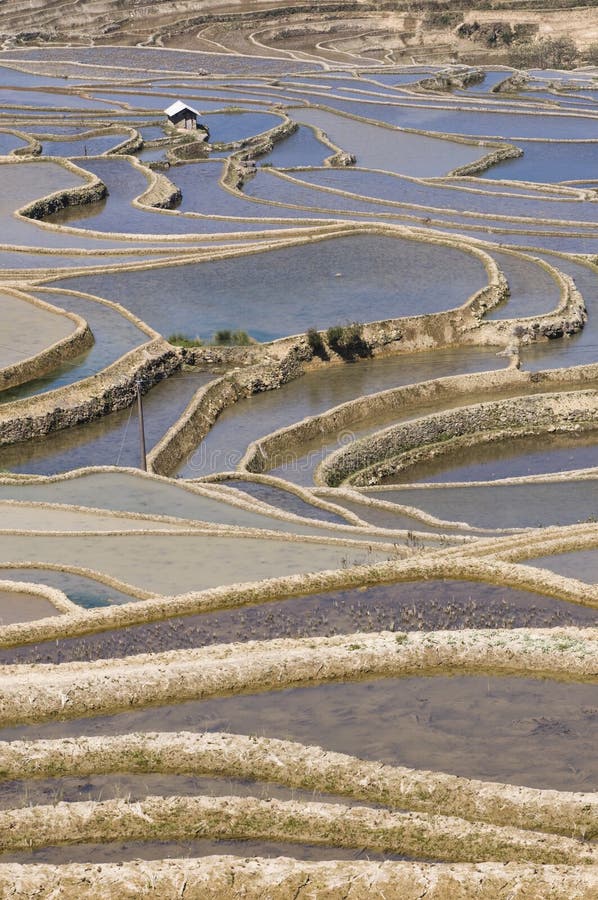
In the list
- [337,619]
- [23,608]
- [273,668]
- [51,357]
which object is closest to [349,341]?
[51,357]

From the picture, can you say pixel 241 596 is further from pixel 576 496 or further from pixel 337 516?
pixel 576 496

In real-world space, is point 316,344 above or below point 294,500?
above

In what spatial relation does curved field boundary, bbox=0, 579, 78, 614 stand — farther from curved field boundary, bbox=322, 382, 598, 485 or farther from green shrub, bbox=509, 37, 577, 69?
green shrub, bbox=509, 37, 577, 69

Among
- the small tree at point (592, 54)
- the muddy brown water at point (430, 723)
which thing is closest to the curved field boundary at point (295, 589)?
the muddy brown water at point (430, 723)

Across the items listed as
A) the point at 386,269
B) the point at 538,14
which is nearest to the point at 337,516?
the point at 386,269

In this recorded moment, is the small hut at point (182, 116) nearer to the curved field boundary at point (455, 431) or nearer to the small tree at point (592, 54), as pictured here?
the curved field boundary at point (455, 431)

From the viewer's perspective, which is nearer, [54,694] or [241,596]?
[54,694]

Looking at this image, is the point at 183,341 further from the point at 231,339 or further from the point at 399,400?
the point at 399,400
